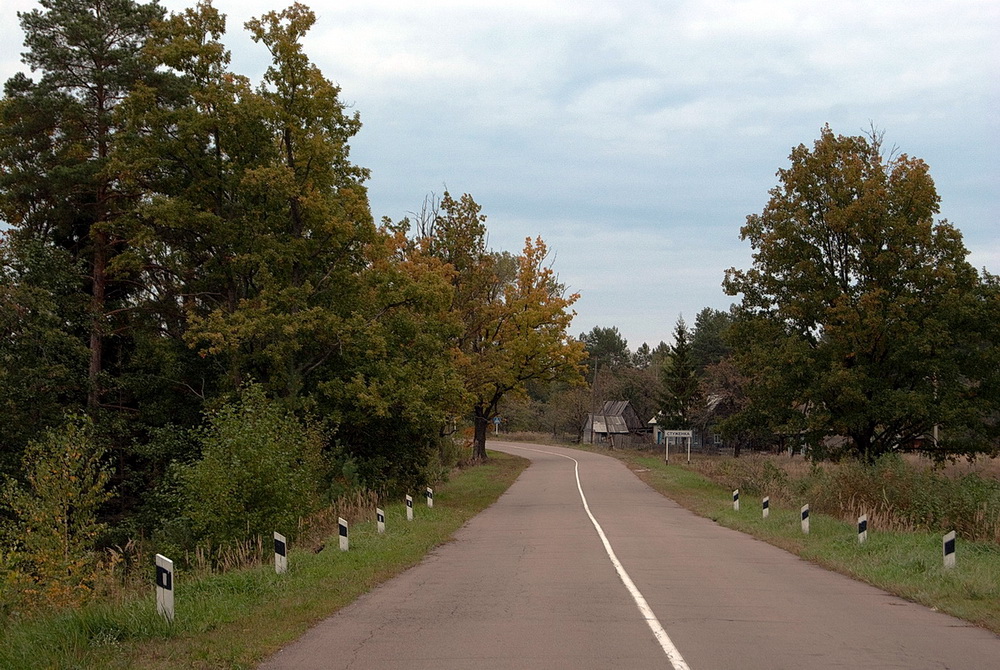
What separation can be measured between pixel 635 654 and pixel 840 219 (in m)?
26.4

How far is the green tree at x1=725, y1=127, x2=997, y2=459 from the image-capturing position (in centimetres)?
2977

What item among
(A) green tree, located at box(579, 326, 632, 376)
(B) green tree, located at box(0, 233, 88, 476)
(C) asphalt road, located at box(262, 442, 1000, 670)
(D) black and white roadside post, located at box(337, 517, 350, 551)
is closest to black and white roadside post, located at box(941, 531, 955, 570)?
(C) asphalt road, located at box(262, 442, 1000, 670)

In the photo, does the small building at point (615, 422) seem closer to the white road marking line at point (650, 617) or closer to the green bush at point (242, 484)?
the green bush at point (242, 484)

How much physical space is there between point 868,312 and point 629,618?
79.3 feet

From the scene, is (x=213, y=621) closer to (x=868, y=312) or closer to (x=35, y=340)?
(x=35, y=340)

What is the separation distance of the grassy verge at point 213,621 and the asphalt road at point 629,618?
398 mm

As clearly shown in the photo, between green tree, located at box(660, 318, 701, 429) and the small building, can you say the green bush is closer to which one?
green tree, located at box(660, 318, 701, 429)

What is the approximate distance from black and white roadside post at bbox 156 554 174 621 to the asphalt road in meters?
1.57

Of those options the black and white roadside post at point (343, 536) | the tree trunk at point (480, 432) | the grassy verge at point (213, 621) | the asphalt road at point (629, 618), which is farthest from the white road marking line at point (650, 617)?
the tree trunk at point (480, 432)

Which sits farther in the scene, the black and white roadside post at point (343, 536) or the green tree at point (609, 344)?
the green tree at point (609, 344)

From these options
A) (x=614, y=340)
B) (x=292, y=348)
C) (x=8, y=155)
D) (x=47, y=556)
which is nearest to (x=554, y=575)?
(x=47, y=556)

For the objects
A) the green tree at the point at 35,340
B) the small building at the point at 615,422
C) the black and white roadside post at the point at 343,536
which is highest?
the green tree at the point at 35,340

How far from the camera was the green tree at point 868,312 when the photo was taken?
29766 mm

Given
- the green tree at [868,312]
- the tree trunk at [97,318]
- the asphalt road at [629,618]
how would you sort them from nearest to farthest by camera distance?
the asphalt road at [629,618] → the tree trunk at [97,318] → the green tree at [868,312]
